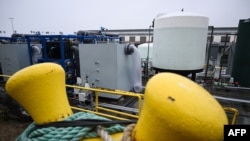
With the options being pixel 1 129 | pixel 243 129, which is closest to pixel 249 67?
pixel 243 129

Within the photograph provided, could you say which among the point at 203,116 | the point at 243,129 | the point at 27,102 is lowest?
the point at 243,129

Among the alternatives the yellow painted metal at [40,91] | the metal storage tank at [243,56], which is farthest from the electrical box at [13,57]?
the metal storage tank at [243,56]

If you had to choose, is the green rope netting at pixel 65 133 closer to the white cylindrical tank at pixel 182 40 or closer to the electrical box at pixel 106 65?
the white cylindrical tank at pixel 182 40

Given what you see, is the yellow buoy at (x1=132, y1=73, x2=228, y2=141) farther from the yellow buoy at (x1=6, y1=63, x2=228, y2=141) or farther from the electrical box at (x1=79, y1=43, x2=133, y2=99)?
the electrical box at (x1=79, y1=43, x2=133, y2=99)

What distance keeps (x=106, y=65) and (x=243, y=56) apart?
589cm

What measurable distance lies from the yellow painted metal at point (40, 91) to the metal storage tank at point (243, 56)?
24.9 feet

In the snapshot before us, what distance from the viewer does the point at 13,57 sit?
6824 millimetres

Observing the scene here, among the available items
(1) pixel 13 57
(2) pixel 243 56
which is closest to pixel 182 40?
(2) pixel 243 56

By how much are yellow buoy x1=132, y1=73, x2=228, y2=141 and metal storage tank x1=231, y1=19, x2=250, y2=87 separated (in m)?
7.36

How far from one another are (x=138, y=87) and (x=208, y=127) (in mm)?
4625

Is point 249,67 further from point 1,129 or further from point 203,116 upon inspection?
point 1,129

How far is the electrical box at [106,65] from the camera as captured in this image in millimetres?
4758

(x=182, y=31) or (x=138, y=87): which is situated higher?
(x=182, y=31)

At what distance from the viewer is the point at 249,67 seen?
20.2 ft
